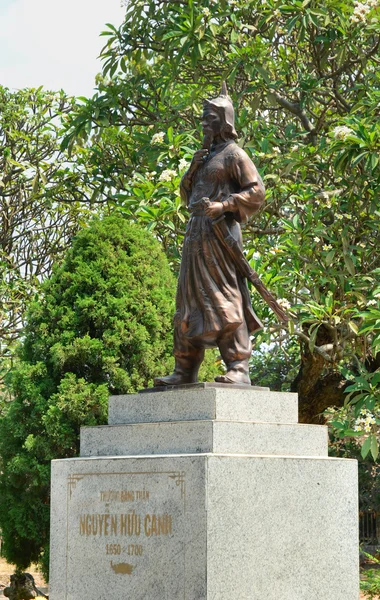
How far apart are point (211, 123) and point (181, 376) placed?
5.88ft

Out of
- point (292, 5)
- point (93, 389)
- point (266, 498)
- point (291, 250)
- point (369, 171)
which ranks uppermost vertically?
point (292, 5)

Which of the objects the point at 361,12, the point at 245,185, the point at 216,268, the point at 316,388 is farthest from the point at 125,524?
the point at 361,12

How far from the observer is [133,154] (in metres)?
13.1

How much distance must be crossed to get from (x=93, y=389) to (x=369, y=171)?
343 centimetres

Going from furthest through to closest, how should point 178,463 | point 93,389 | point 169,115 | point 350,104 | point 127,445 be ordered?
1. point 169,115
2. point 350,104
3. point 93,389
4. point 127,445
5. point 178,463

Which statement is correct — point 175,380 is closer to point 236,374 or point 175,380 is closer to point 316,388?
point 236,374

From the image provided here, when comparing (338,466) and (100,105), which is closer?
(338,466)

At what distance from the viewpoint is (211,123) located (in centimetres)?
740

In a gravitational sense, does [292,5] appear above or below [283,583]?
above

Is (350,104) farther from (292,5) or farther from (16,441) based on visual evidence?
(16,441)

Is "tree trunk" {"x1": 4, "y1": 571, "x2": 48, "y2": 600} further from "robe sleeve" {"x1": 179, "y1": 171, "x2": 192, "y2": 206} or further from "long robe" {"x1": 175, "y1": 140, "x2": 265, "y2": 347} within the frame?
"robe sleeve" {"x1": 179, "y1": 171, "x2": 192, "y2": 206}

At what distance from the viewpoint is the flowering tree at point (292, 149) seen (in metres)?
10.3

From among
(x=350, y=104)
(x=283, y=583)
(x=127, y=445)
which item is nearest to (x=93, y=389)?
(x=127, y=445)

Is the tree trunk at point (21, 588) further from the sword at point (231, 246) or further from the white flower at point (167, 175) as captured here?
the sword at point (231, 246)
